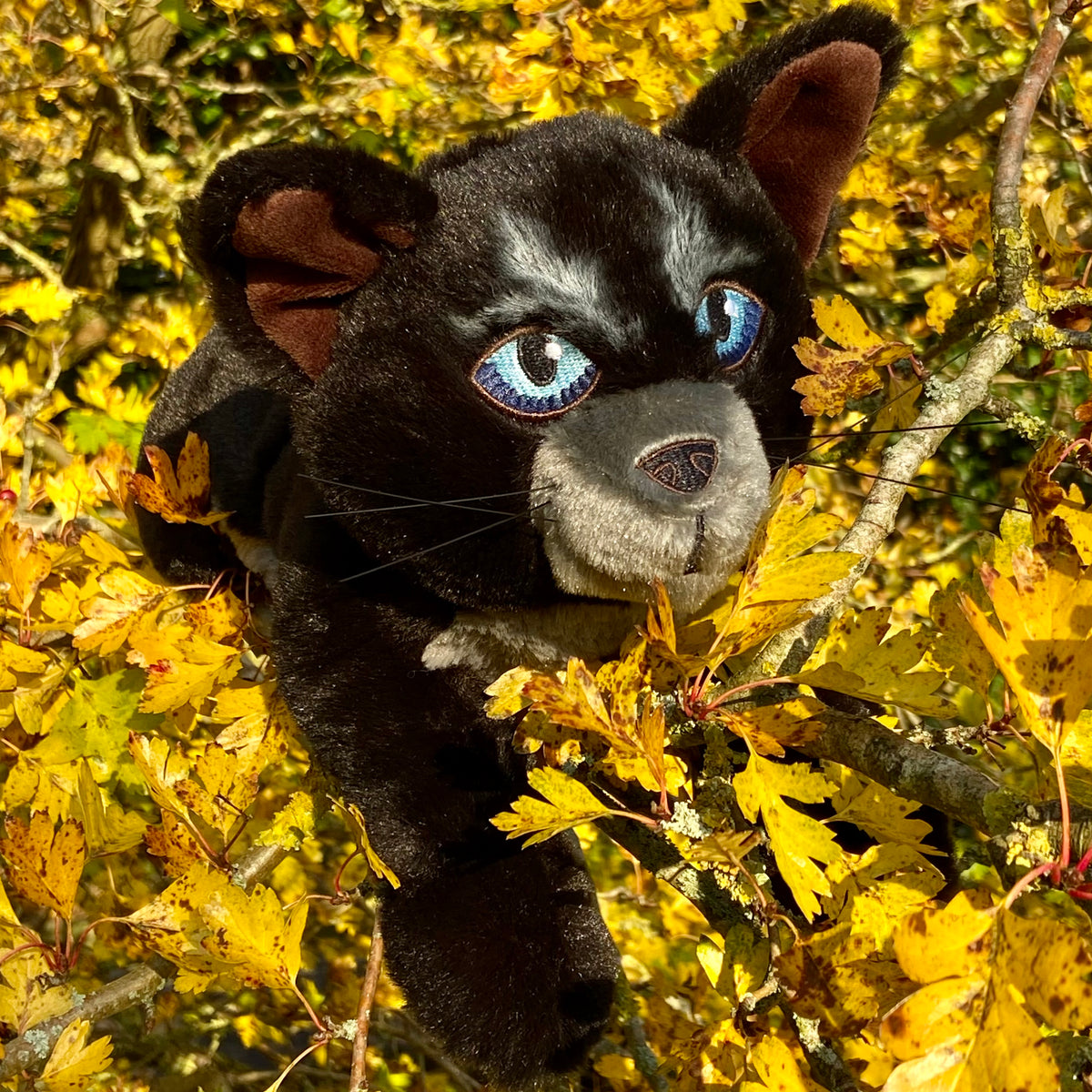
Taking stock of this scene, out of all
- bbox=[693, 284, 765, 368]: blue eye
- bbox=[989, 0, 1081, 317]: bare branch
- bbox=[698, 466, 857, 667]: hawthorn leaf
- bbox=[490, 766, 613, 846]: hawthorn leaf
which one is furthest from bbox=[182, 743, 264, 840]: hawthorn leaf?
bbox=[989, 0, 1081, 317]: bare branch

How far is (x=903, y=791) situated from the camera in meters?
0.91

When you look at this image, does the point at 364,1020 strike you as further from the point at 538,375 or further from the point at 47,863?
the point at 538,375

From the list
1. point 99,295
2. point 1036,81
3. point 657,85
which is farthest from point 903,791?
point 99,295

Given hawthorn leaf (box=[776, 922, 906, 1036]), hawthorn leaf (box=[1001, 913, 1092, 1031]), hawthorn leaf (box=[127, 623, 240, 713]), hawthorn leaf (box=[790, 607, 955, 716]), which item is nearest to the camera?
hawthorn leaf (box=[1001, 913, 1092, 1031])

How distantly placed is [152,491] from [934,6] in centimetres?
235

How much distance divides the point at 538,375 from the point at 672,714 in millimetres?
439

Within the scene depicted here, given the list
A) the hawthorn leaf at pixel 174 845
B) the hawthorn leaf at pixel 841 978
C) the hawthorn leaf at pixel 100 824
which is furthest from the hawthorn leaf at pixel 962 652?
the hawthorn leaf at pixel 100 824

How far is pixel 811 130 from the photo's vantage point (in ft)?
4.85

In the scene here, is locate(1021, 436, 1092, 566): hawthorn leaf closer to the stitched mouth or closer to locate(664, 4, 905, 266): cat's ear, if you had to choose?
the stitched mouth

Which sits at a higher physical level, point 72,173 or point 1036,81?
point 1036,81

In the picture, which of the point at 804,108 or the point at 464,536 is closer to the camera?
the point at 464,536

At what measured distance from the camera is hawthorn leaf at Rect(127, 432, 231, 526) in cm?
162

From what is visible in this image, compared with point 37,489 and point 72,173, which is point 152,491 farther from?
point 72,173

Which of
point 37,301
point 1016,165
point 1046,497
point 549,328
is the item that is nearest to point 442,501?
point 549,328
